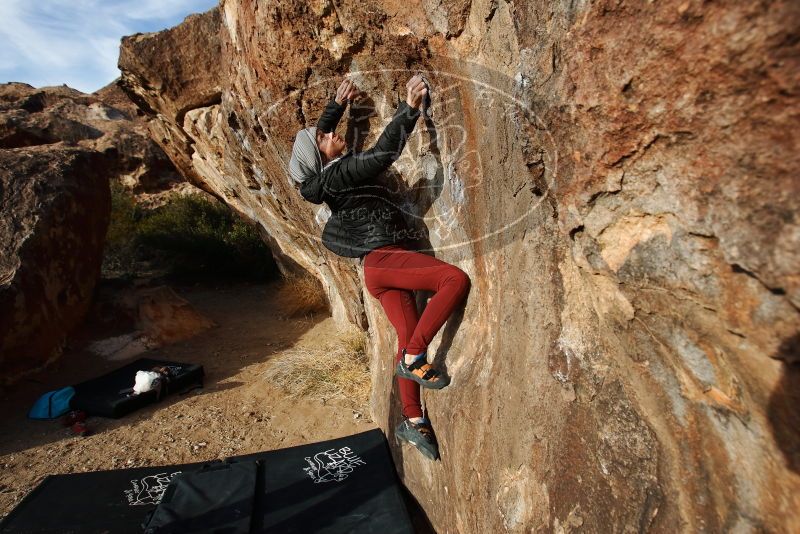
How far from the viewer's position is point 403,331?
8.75ft

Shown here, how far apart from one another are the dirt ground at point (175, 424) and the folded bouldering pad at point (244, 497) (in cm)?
37

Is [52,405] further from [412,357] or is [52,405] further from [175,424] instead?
[412,357]

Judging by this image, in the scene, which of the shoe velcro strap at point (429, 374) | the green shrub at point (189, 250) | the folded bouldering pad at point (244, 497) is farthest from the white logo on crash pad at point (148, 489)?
the green shrub at point (189, 250)

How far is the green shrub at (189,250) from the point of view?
28.8 ft

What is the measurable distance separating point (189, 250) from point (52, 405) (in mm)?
4739

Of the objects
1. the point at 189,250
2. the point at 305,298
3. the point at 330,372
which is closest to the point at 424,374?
the point at 330,372

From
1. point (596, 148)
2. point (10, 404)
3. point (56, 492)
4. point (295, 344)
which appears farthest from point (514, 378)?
point (10, 404)

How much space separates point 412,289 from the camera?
2.60 m

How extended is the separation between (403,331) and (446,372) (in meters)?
0.31

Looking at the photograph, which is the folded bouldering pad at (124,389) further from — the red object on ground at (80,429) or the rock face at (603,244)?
the rock face at (603,244)

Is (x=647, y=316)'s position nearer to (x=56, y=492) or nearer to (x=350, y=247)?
(x=350, y=247)

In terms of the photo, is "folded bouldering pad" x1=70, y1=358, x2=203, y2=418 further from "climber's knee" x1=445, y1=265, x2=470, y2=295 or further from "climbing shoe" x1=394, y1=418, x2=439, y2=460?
"climber's knee" x1=445, y1=265, x2=470, y2=295

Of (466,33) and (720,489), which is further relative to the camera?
(466,33)

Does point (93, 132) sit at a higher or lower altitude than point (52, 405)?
higher
